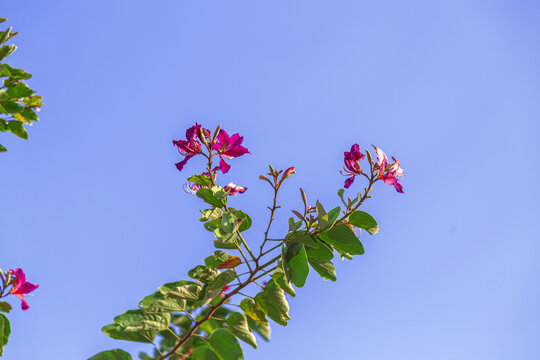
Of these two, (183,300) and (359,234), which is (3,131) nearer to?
(183,300)

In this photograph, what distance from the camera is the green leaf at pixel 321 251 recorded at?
1.61 meters

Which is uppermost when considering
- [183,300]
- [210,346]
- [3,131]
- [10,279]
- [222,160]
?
[3,131]

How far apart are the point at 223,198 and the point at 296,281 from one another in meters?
0.41

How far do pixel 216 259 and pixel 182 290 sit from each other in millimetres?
167

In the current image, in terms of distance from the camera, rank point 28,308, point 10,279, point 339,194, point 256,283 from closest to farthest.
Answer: point 256,283 → point 339,194 → point 10,279 → point 28,308

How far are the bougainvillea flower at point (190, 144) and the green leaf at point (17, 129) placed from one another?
53.5 inches

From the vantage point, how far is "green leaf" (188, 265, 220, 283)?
1.59 meters

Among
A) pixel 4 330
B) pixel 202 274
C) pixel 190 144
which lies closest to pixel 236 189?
pixel 190 144

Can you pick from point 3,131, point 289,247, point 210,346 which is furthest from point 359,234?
point 3,131

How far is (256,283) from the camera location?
1566mm

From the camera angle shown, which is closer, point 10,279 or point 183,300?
point 183,300

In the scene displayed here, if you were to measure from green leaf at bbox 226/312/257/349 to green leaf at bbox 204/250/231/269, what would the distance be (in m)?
0.19

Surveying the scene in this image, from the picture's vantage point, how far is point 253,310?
1.62 meters

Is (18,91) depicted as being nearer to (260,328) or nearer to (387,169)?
(260,328)
